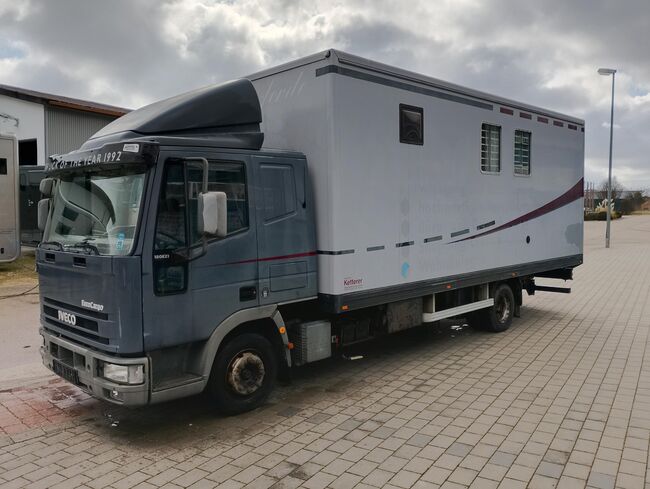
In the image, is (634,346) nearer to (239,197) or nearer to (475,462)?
(475,462)

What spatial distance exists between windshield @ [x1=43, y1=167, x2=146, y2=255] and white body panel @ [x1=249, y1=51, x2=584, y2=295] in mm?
1974

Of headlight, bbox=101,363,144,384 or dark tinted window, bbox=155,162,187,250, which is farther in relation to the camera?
dark tinted window, bbox=155,162,187,250

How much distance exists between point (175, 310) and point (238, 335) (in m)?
0.80

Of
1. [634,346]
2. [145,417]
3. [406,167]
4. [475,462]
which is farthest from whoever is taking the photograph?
[634,346]

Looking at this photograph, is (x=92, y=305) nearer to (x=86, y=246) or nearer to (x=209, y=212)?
(x=86, y=246)

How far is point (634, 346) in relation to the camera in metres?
7.90

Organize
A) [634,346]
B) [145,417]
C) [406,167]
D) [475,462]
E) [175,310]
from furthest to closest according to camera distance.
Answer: [634,346]
[406,167]
[145,417]
[175,310]
[475,462]

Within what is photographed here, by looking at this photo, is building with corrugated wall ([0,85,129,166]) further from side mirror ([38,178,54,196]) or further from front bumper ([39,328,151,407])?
front bumper ([39,328,151,407])

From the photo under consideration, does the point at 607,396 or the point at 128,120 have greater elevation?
the point at 128,120

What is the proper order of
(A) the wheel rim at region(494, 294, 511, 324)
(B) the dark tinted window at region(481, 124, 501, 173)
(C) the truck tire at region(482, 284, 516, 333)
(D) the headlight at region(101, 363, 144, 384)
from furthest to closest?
(A) the wheel rim at region(494, 294, 511, 324), (C) the truck tire at region(482, 284, 516, 333), (B) the dark tinted window at region(481, 124, 501, 173), (D) the headlight at region(101, 363, 144, 384)

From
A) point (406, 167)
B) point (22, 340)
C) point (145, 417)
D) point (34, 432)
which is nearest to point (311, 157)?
point (406, 167)

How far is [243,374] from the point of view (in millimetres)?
5219

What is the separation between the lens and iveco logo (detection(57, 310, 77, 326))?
4845mm

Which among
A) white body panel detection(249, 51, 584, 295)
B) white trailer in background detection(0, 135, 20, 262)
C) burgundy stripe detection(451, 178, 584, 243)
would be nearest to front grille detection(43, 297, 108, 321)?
white body panel detection(249, 51, 584, 295)
